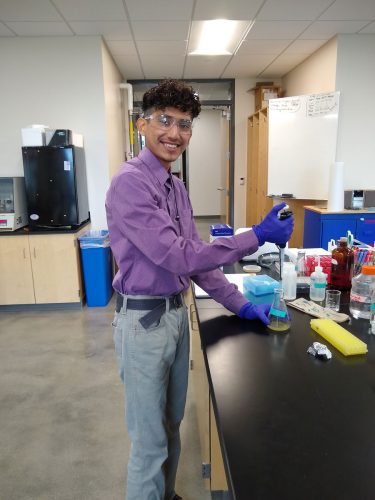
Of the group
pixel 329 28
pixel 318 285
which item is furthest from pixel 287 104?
pixel 318 285

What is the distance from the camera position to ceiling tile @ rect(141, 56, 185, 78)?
4.59 metres

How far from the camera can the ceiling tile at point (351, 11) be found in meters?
3.07

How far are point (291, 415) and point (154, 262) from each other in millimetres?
530

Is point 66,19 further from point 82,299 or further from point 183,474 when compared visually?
point 183,474

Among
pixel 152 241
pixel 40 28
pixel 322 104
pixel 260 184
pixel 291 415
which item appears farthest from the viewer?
pixel 260 184

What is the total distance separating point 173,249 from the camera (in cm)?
105

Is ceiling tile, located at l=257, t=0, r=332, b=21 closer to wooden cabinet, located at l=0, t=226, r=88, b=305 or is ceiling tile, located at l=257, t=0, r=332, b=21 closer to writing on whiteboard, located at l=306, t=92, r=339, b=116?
writing on whiteboard, located at l=306, t=92, r=339, b=116

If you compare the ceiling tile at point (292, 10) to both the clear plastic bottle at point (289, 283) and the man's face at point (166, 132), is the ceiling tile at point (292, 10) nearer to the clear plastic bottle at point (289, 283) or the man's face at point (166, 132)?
the man's face at point (166, 132)

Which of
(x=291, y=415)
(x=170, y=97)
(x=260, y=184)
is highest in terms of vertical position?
(x=170, y=97)

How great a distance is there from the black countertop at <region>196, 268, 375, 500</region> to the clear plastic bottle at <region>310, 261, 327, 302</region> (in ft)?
0.96

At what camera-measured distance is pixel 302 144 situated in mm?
4246

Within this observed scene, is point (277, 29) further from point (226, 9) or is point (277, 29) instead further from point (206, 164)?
point (206, 164)

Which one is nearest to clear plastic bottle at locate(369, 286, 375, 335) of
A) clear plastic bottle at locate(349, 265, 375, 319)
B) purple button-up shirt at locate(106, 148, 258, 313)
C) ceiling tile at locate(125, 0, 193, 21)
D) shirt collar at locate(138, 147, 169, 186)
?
clear plastic bottle at locate(349, 265, 375, 319)

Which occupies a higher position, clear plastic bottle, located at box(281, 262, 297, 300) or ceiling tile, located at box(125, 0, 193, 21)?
ceiling tile, located at box(125, 0, 193, 21)
